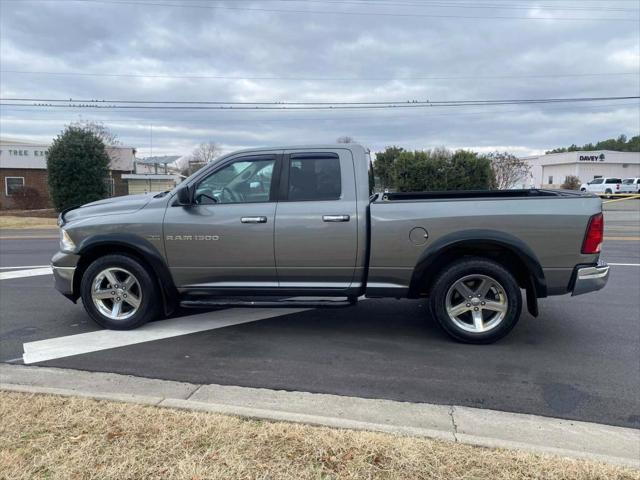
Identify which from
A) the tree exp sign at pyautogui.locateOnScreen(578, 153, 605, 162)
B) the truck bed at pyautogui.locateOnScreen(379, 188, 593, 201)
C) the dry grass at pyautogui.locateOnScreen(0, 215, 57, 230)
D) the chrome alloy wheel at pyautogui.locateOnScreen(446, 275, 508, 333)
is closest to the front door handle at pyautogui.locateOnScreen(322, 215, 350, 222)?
the truck bed at pyautogui.locateOnScreen(379, 188, 593, 201)

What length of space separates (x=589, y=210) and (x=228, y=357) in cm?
360

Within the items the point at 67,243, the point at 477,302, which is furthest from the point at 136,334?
the point at 477,302

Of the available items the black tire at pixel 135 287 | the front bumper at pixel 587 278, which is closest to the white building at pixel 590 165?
the front bumper at pixel 587 278

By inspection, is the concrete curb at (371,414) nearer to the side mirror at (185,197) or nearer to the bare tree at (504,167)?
the side mirror at (185,197)

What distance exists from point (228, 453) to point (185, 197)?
2874mm

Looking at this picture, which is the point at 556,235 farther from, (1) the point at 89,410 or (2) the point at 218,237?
(1) the point at 89,410

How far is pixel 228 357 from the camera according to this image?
4664mm

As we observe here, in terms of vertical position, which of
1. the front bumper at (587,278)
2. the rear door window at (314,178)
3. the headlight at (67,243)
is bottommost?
the front bumper at (587,278)

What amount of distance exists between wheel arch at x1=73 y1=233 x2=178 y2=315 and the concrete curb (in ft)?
4.09

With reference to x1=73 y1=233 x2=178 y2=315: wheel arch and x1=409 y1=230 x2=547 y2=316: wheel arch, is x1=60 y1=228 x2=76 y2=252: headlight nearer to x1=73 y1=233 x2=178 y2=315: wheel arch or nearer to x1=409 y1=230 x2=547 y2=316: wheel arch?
x1=73 y1=233 x2=178 y2=315: wheel arch

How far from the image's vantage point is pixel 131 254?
207 inches

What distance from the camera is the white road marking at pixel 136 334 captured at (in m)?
4.80

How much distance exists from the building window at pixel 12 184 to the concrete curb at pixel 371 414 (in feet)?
117

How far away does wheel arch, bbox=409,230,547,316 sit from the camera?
4.67m
